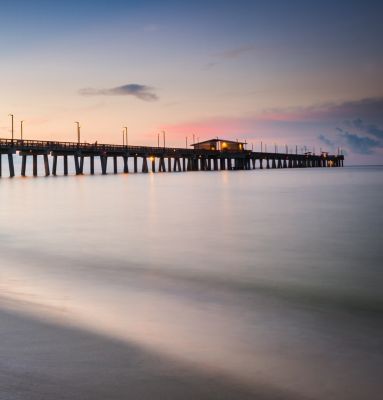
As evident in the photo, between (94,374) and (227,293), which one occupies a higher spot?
(94,374)

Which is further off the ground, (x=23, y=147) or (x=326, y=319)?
(x=23, y=147)

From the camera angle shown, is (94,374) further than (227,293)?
No

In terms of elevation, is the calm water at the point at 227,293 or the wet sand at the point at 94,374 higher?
the wet sand at the point at 94,374

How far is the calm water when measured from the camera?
3.86 meters

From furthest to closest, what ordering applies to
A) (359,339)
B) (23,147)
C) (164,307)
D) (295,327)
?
(23,147) → (164,307) → (295,327) → (359,339)

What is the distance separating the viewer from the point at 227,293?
21.7 ft

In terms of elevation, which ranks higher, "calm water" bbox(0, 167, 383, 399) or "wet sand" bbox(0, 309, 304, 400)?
"wet sand" bbox(0, 309, 304, 400)

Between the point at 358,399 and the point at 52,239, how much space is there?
1036cm

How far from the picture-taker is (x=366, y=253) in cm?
1002

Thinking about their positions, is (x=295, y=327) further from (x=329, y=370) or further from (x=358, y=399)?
(x=358, y=399)

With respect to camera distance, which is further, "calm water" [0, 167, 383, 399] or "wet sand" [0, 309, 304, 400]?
"calm water" [0, 167, 383, 399]

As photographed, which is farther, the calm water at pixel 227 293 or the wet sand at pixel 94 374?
the calm water at pixel 227 293

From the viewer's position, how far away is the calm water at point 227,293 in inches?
152

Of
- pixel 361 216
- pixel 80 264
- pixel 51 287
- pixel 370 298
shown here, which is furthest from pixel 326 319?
pixel 361 216
